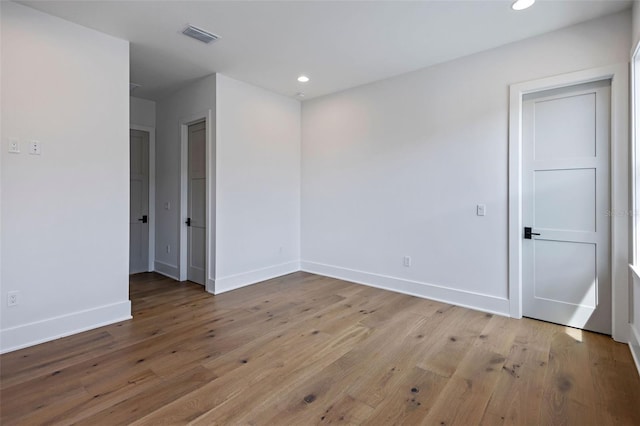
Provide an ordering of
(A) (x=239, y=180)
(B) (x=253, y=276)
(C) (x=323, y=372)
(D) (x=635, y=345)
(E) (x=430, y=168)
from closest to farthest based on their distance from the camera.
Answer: (C) (x=323, y=372)
(D) (x=635, y=345)
(E) (x=430, y=168)
(A) (x=239, y=180)
(B) (x=253, y=276)

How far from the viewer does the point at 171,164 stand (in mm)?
4777

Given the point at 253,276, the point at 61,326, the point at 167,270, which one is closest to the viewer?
the point at 61,326

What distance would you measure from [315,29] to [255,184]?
87.0 inches

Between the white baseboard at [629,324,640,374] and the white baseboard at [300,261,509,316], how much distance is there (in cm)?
92

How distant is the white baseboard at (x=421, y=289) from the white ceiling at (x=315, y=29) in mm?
2622

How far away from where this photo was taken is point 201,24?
9.23 feet

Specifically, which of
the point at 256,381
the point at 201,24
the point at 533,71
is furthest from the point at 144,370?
the point at 533,71

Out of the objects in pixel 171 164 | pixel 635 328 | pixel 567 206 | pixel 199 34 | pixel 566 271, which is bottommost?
pixel 635 328

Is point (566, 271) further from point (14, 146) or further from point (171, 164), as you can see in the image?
point (171, 164)

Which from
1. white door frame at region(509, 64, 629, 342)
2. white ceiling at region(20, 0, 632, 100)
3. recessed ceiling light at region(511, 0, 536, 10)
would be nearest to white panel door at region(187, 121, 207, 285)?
white ceiling at region(20, 0, 632, 100)

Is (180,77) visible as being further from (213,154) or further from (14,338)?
(14,338)

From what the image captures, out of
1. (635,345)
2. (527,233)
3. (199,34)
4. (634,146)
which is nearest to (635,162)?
(634,146)

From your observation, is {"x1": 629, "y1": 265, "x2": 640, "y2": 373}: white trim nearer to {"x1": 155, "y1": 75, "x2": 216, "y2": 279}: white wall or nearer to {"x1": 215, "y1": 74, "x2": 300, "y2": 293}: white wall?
{"x1": 215, "y1": 74, "x2": 300, "y2": 293}: white wall

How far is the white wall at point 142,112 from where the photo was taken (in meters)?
4.90
